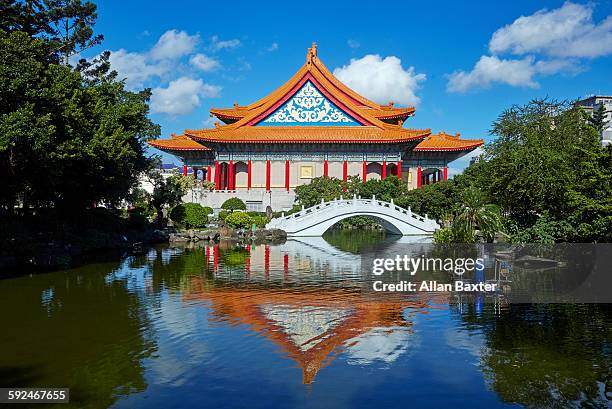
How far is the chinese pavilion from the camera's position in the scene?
133ft

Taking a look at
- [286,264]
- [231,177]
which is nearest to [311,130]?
[231,177]

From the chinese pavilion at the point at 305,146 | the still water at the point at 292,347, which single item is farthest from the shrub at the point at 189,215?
the still water at the point at 292,347

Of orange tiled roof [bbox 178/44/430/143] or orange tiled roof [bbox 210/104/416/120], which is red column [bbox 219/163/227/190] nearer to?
orange tiled roof [bbox 178/44/430/143]

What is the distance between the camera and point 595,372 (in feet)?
27.9

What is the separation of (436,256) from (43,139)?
14366 mm

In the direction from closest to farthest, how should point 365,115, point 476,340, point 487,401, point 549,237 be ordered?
point 487,401
point 476,340
point 549,237
point 365,115

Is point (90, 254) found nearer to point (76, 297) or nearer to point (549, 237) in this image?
point (76, 297)

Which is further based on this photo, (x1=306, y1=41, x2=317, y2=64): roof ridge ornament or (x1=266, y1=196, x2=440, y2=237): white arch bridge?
(x1=306, y1=41, x2=317, y2=64): roof ridge ornament

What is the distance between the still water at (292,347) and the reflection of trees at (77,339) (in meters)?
0.03

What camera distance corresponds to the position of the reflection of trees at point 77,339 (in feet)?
26.5

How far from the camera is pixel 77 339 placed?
10.3m

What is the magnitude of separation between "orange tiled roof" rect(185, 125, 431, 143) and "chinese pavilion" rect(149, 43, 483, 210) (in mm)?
74

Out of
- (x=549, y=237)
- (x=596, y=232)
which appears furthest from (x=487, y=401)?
(x=549, y=237)

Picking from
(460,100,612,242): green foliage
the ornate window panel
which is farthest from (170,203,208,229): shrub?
(460,100,612,242): green foliage
